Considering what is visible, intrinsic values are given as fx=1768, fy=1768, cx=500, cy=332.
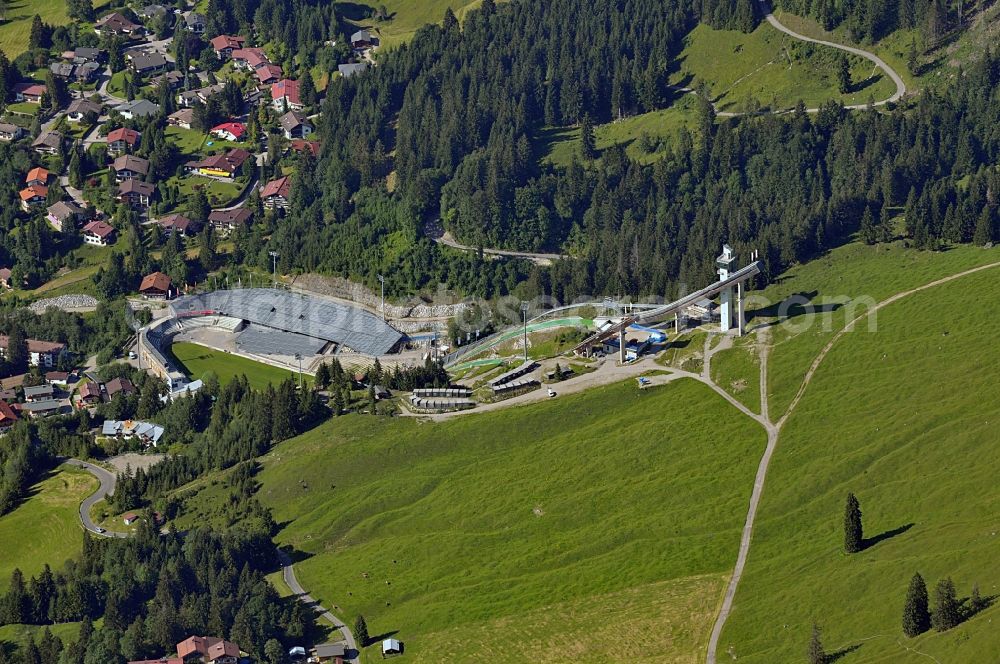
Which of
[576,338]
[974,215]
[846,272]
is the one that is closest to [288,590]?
[576,338]

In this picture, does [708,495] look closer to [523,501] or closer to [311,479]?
[523,501]

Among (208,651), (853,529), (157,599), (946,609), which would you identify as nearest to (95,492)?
(157,599)

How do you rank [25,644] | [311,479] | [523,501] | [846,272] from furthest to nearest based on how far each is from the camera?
[846,272], [311,479], [523,501], [25,644]

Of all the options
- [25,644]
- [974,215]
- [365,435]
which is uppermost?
[974,215]

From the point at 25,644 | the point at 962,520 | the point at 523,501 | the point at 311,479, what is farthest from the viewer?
the point at 311,479

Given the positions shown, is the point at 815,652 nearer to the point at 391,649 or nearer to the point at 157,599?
the point at 391,649

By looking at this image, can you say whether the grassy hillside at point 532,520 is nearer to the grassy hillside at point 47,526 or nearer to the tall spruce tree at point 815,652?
the tall spruce tree at point 815,652
